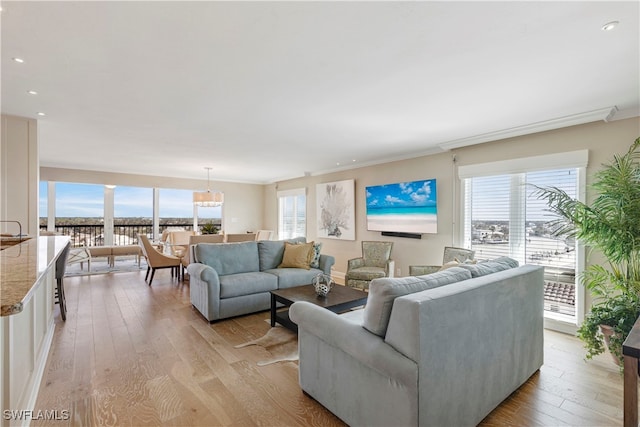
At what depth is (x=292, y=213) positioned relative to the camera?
8188mm

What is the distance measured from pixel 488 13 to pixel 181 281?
19.5 ft

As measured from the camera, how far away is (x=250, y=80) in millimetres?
2482

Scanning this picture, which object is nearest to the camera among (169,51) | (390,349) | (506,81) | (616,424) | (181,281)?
(390,349)

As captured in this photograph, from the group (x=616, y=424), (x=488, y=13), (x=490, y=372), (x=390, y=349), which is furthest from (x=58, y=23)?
(x=616, y=424)

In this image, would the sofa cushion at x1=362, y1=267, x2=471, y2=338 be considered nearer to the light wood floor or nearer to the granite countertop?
the light wood floor

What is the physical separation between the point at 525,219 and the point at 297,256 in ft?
10.2

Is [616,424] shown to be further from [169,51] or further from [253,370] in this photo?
[169,51]

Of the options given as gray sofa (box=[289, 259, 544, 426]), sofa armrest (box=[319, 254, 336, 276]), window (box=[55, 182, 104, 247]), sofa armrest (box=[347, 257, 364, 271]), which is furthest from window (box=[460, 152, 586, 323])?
window (box=[55, 182, 104, 247])

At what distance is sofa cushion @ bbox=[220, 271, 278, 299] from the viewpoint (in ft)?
12.1

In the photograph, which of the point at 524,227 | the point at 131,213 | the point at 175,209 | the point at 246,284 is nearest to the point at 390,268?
the point at 524,227

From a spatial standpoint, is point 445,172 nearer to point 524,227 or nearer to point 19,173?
point 524,227

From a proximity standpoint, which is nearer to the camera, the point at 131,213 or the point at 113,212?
the point at 113,212

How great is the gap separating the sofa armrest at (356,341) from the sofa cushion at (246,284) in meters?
1.84

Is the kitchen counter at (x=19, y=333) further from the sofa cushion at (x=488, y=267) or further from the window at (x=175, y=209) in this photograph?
the window at (x=175, y=209)
